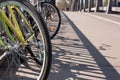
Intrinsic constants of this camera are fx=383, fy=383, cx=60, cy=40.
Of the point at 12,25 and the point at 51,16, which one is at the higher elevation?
the point at 12,25

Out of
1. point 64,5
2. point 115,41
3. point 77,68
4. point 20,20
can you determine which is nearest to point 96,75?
point 77,68

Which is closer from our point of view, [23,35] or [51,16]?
[23,35]

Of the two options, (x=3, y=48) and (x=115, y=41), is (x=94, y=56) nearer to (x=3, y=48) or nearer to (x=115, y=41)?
(x=115, y=41)

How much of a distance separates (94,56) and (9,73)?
1633 mm

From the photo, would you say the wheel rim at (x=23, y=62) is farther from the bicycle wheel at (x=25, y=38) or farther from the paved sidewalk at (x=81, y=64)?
the paved sidewalk at (x=81, y=64)

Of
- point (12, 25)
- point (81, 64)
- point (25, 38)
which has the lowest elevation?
point (81, 64)

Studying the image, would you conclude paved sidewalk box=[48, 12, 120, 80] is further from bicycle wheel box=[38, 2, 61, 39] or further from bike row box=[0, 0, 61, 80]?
bike row box=[0, 0, 61, 80]

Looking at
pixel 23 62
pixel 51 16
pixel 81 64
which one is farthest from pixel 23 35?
pixel 51 16

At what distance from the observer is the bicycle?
6285 millimetres

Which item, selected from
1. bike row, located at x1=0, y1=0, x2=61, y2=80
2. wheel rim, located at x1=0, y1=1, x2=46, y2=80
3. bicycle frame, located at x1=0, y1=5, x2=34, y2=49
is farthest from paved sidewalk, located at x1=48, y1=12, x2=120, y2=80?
bicycle frame, located at x1=0, y1=5, x2=34, y2=49

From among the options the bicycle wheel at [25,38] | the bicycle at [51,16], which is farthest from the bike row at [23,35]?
the bicycle at [51,16]

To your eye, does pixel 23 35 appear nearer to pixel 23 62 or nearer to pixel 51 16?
pixel 23 62

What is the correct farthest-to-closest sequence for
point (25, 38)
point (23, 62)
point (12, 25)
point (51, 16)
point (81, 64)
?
point (51, 16), point (81, 64), point (23, 62), point (25, 38), point (12, 25)

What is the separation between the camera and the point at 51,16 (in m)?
6.47
